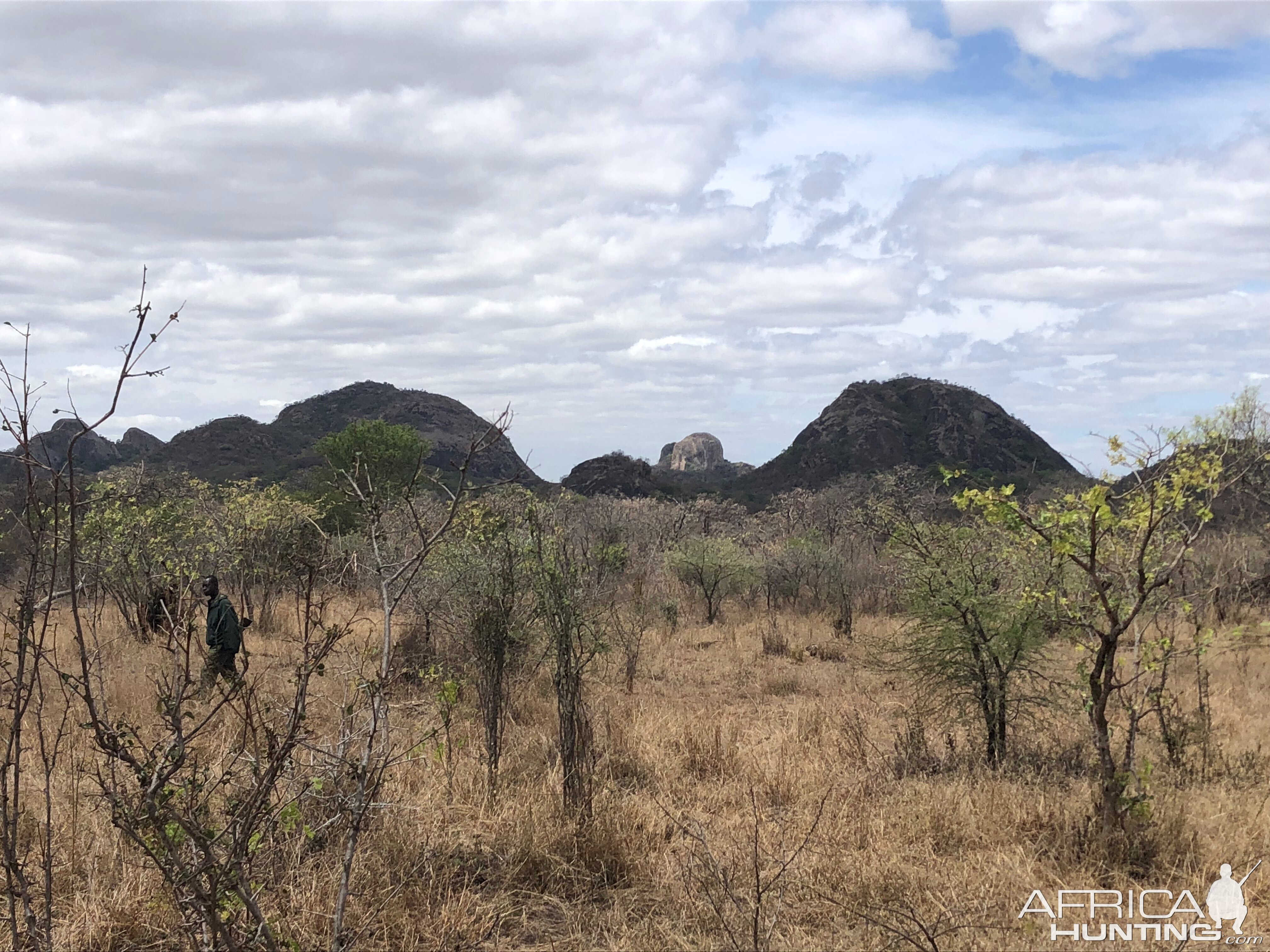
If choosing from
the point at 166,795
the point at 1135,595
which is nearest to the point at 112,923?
the point at 166,795

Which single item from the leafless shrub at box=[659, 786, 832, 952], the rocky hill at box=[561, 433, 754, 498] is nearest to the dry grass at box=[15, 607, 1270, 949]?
the leafless shrub at box=[659, 786, 832, 952]

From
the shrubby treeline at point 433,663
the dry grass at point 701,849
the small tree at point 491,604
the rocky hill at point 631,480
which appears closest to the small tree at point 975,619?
the shrubby treeline at point 433,663

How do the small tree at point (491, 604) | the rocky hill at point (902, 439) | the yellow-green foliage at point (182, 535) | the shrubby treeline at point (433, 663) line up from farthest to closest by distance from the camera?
the rocky hill at point (902, 439)
the yellow-green foliage at point (182, 535)
the small tree at point (491, 604)
the shrubby treeline at point (433, 663)

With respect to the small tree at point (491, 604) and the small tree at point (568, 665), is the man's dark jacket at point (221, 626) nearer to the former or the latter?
the small tree at point (491, 604)

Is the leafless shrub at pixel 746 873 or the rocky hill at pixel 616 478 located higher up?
the rocky hill at pixel 616 478

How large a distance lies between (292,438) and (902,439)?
58.4 meters

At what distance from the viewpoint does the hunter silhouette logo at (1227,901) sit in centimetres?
408

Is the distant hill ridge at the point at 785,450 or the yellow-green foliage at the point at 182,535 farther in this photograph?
the distant hill ridge at the point at 785,450

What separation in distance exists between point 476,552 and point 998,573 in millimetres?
5033

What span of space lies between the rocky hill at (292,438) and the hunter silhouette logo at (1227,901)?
130 ft

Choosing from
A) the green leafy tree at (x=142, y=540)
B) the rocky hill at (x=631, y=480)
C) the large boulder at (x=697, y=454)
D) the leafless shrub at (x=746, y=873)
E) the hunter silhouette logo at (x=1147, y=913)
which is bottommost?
the hunter silhouette logo at (x=1147, y=913)

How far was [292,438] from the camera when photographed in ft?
267

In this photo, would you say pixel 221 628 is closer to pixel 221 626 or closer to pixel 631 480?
pixel 221 626

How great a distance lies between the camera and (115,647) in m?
11.4
